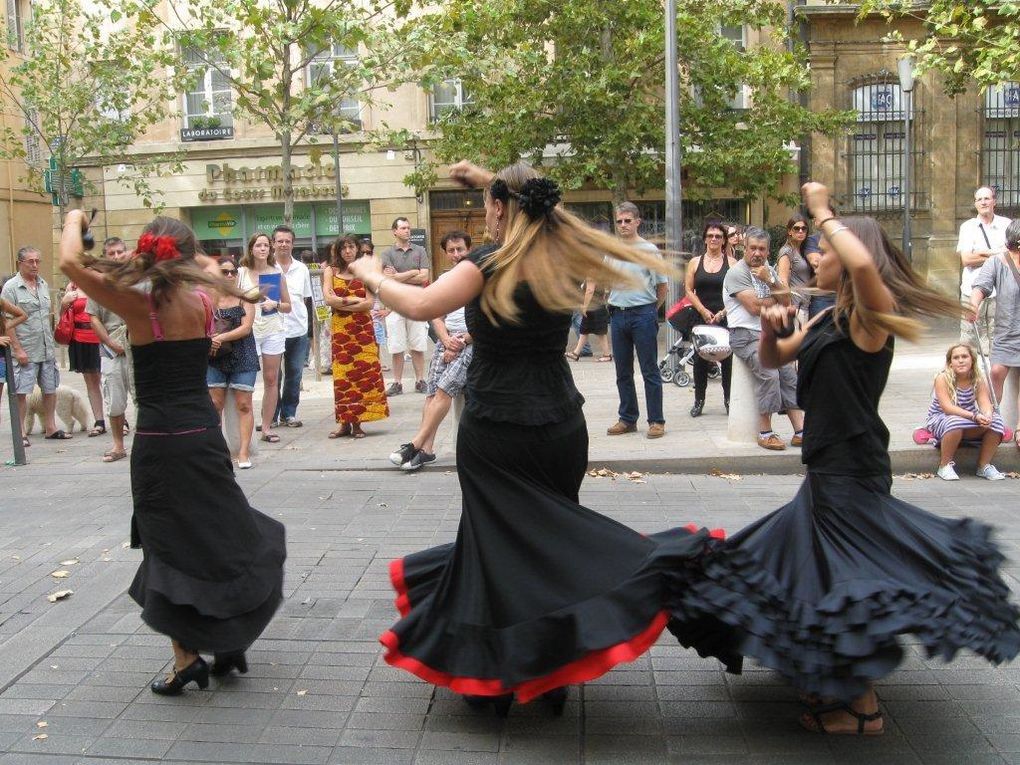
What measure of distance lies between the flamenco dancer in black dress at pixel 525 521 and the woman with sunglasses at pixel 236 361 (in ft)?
16.6

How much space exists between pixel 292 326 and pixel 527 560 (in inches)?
286

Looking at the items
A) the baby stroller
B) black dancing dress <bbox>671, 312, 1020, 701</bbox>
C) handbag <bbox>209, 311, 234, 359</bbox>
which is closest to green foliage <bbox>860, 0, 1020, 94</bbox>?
the baby stroller

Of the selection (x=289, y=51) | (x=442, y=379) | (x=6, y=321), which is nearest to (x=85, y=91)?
(x=289, y=51)

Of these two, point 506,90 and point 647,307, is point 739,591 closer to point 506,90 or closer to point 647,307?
point 647,307

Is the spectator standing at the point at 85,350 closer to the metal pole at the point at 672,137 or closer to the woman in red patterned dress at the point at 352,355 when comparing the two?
the woman in red patterned dress at the point at 352,355

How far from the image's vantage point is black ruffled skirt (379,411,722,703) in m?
3.61

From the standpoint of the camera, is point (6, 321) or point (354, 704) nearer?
point (354, 704)

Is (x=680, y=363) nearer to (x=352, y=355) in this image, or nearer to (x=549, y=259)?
(x=352, y=355)

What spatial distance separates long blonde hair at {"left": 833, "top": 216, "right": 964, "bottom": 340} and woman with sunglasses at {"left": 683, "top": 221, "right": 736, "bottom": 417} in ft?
22.1

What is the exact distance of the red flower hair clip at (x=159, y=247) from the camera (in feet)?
13.9

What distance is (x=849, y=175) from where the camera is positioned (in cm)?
2519

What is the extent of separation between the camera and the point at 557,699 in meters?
3.96

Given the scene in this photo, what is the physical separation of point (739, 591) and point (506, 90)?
55.3 ft

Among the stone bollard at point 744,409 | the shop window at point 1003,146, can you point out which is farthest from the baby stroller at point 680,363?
the shop window at point 1003,146
